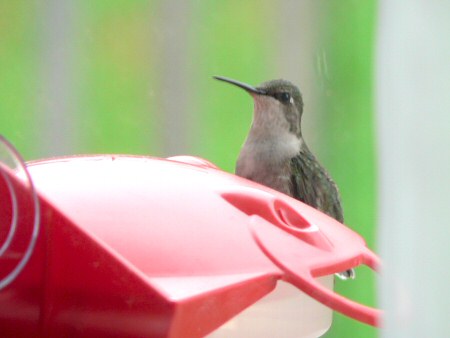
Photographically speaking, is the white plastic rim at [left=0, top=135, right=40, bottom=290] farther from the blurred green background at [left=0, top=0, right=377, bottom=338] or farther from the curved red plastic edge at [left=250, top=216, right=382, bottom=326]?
the blurred green background at [left=0, top=0, right=377, bottom=338]

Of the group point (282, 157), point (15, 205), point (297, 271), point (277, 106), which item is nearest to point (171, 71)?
point (277, 106)

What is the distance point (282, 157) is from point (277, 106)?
0.22 metres

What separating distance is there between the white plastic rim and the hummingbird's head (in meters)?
2.46

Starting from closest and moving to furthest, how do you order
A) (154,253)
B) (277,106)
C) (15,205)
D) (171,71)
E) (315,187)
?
(15,205), (154,253), (315,187), (277,106), (171,71)

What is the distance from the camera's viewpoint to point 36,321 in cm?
109

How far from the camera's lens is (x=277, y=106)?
11.7 feet

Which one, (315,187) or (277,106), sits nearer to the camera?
(315,187)

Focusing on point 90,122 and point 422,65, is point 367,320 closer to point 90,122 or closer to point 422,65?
point 422,65

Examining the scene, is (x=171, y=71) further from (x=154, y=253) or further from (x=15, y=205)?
(x=15, y=205)

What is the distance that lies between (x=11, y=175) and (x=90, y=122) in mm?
2575

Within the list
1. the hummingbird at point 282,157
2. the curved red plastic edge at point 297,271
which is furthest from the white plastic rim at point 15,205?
the hummingbird at point 282,157

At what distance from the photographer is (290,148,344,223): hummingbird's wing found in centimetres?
345

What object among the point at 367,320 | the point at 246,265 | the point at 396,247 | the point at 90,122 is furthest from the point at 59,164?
the point at 90,122

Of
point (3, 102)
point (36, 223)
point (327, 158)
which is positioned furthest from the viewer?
point (327, 158)
